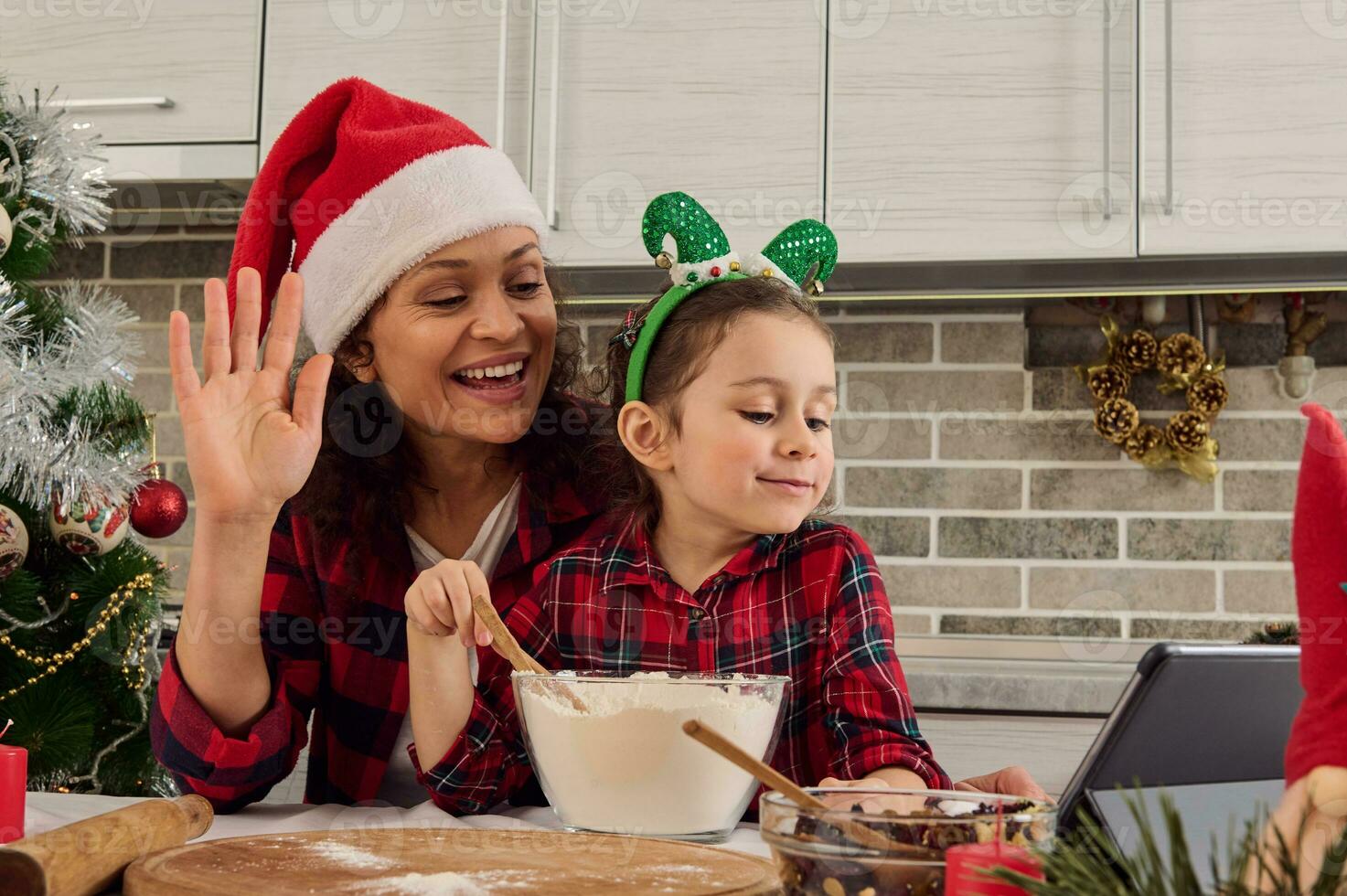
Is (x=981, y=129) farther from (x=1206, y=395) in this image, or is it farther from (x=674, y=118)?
(x=1206, y=395)

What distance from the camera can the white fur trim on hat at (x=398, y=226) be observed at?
140 centimetres

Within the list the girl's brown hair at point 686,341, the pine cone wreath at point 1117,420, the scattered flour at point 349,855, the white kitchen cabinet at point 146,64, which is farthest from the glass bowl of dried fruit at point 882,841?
the white kitchen cabinet at point 146,64

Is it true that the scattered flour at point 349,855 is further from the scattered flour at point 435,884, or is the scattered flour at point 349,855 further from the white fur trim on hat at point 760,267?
the white fur trim on hat at point 760,267

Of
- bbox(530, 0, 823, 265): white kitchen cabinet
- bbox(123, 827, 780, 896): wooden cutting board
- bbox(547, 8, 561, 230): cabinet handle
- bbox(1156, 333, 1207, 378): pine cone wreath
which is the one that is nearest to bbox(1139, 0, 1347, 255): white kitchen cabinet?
bbox(1156, 333, 1207, 378): pine cone wreath

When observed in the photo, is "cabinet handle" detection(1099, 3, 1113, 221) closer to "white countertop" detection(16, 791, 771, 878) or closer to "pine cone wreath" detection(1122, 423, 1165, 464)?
"pine cone wreath" detection(1122, 423, 1165, 464)

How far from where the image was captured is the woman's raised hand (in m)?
1.05

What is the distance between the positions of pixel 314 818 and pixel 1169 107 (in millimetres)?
1794

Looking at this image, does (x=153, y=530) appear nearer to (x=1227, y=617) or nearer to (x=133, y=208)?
(x=133, y=208)

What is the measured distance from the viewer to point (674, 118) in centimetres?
231

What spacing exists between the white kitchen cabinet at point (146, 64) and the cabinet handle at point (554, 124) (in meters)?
0.56

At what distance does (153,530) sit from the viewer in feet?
5.83

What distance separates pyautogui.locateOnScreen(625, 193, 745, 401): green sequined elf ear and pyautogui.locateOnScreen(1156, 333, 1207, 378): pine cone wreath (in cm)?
136

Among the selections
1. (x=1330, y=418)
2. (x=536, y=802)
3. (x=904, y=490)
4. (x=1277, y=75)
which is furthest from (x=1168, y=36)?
(x=1330, y=418)

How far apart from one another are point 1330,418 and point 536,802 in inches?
36.1
